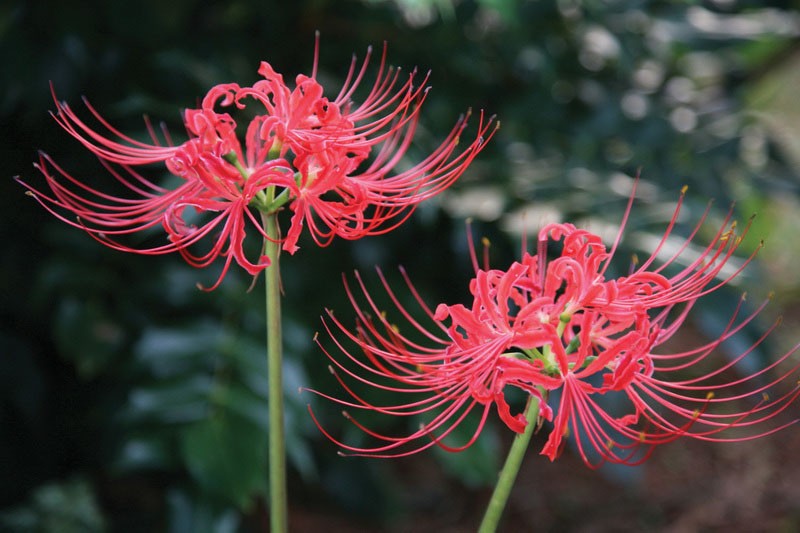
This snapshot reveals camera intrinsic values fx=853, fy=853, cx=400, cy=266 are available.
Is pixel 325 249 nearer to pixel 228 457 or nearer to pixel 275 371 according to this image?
pixel 228 457

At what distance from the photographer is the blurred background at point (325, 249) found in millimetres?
913

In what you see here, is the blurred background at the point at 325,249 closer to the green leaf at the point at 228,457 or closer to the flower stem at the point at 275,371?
the green leaf at the point at 228,457

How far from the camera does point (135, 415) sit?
34.8 inches

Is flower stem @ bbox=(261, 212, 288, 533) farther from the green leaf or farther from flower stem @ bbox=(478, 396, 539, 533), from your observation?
the green leaf

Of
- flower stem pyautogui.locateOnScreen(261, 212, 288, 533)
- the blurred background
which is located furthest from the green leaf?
flower stem pyautogui.locateOnScreen(261, 212, 288, 533)

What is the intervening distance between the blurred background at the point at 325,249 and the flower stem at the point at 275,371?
39 cm

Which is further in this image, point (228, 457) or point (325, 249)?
point (325, 249)

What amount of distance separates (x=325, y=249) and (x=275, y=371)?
0.70 meters

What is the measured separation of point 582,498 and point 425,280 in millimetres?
564

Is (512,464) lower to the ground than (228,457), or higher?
lower

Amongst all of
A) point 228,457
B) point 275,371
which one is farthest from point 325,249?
point 275,371

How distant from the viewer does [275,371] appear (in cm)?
42

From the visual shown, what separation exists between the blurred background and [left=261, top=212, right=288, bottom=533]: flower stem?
1.27ft

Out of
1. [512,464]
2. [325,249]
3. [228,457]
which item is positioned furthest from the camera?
[325,249]
